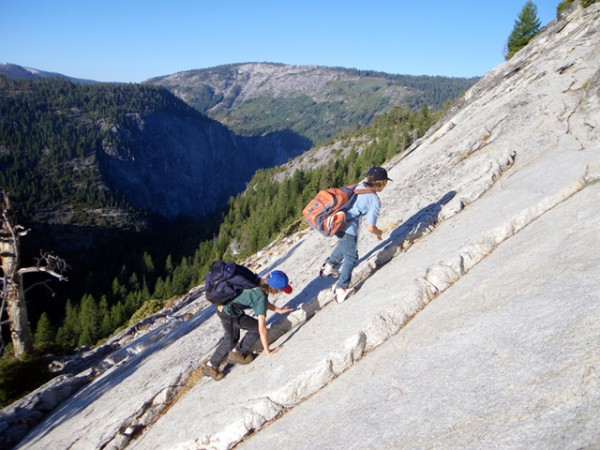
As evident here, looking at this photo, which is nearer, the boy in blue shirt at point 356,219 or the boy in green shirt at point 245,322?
the boy in green shirt at point 245,322

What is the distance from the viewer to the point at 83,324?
61156 millimetres

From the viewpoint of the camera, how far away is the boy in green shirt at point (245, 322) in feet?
25.0

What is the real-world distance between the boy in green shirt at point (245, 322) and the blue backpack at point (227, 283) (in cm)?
19

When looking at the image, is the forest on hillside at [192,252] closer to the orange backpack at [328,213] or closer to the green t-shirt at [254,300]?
the green t-shirt at [254,300]

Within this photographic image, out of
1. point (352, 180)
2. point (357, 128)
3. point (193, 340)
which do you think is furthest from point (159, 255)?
point (193, 340)

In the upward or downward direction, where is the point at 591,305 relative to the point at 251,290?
downward

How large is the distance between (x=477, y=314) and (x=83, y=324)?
69301 millimetres

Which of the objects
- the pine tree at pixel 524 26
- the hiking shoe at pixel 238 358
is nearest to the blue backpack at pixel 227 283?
the hiking shoe at pixel 238 358

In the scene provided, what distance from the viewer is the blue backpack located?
24.4ft

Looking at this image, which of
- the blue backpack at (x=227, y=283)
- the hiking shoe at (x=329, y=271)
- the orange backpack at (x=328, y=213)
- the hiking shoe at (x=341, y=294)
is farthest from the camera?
the hiking shoe at (x=329, y=271)

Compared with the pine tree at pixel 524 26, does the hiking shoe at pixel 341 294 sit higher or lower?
lower

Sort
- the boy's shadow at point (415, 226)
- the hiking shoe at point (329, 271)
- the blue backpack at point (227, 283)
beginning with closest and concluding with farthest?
the blue backpack at point (227, 283), the hiking shoe at point (329, 271), the boy's shadow at point (415, 226)

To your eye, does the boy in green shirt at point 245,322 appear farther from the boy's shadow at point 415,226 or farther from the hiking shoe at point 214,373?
the boy's shadow at point 415,226

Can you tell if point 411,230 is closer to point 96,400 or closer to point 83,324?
point 96,400
